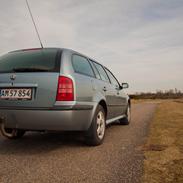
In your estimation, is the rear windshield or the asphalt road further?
the rear windshield

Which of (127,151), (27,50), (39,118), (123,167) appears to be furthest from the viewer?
(27,50)

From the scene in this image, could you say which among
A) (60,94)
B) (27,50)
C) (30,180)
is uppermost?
(27,50)

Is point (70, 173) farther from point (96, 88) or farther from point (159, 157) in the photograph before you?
point (96, 88)

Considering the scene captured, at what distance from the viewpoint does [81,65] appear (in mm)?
4316

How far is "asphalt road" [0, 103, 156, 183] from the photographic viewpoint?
2.76 metres

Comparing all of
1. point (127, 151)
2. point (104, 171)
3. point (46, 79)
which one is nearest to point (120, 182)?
point (104, 171)

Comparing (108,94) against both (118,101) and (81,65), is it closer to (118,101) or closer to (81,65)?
(118,101)

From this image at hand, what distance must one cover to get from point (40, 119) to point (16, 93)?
0.52 metres

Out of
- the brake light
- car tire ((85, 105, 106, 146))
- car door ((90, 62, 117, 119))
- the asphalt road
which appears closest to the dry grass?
the asphalt road

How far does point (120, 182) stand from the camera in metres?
2.61

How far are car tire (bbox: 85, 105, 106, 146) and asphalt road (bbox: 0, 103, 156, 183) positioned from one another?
0.40 feet

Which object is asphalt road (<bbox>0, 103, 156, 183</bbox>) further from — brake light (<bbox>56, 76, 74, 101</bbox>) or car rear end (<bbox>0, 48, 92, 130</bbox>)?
brake light (<bbox>56, 76, 74, 101</bbox>)

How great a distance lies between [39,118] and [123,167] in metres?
1.30

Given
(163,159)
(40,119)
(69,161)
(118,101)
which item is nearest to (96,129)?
(69,161)
